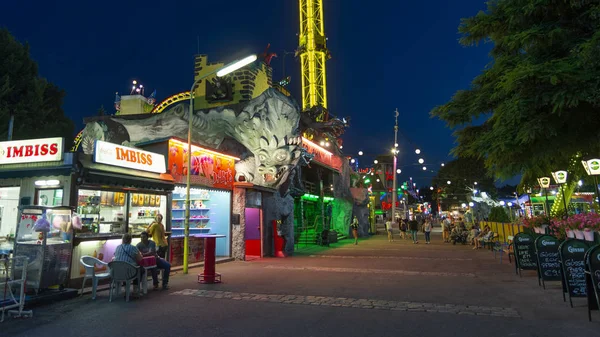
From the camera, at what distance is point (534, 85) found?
336 inches

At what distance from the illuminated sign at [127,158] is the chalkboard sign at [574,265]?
443 inches

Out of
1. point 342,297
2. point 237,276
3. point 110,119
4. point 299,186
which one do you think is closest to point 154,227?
point 237,276

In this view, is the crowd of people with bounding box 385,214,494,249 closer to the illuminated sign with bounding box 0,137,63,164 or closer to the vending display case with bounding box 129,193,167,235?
the vending display case with bounding box 129,193,167,235

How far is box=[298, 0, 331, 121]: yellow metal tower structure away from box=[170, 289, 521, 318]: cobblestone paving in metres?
35.7

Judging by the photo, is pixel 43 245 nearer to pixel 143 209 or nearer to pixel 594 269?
pixel 143 209

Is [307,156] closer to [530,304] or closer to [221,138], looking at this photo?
[221,138]

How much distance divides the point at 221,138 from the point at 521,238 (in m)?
14.9

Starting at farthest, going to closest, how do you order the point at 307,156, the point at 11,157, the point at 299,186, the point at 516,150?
1. the point at 299,186
2. the point at 307,156
3. the point at 11,157
4. the point at 516,150

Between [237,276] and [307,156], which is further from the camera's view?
[307,156]

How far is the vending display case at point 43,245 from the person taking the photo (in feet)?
26.3

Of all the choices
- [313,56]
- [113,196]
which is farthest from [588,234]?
[313,56]

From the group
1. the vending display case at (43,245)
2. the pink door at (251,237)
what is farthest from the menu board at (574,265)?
the pink door at (251,237)

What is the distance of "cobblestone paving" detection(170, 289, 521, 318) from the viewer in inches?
275

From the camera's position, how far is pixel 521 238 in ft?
35.4
